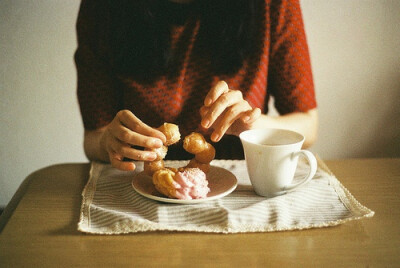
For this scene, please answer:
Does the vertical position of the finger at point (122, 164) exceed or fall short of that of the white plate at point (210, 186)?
it exceeds it

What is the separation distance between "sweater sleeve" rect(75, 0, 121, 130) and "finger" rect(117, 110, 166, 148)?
259 millimetres

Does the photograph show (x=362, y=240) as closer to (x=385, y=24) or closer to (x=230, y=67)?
(x=230, y=67)

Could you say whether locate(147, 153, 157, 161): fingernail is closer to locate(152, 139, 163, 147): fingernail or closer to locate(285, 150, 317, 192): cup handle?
locate(152, 139, 163, 147): fingernail

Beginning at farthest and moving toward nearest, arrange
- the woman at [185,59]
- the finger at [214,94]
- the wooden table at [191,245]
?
the woman at [185,59] → the finger at [214,94] → the wooden table at [191,245]

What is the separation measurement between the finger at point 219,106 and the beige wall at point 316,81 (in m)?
0.99

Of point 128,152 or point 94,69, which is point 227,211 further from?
point 94,69

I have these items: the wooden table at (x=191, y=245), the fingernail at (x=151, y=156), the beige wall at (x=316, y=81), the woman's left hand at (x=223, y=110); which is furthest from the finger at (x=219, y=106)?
the beige wall at (x=316, y=81)

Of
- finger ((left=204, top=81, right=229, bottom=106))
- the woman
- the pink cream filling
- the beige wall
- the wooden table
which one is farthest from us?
the beige wall

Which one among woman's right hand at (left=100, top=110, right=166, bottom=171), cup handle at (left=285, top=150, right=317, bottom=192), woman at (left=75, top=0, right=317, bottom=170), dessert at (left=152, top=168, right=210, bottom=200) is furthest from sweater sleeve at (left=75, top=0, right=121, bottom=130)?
cup handle at (left=285, top=150, right=317, bottom=192)

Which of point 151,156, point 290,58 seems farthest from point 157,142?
point 290,58

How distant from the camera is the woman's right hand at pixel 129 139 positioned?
656 millimetres

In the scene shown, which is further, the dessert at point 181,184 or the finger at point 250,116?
the finger at point 250,116

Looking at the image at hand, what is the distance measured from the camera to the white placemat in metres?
0.55

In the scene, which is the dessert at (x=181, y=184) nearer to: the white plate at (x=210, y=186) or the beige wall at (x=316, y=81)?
the white plate at (x=210, y=186)
